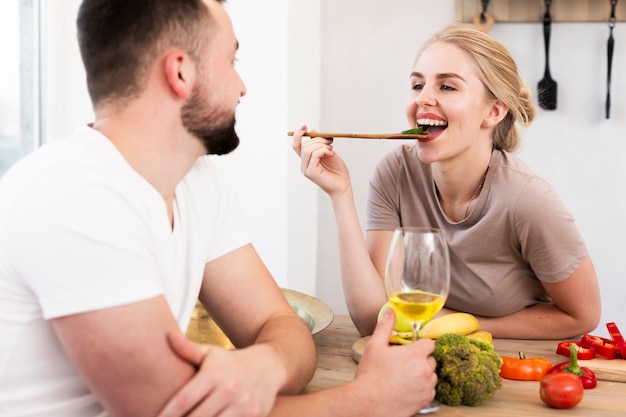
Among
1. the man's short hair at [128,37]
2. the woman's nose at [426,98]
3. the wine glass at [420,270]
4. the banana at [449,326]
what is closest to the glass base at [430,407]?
the wine glass at [420,270]

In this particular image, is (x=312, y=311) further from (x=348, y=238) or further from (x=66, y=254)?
(x=66, y=254)

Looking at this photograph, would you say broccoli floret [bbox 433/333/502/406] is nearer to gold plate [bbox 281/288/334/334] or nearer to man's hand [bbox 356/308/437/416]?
man's hand [bbox 356/308/437/416]

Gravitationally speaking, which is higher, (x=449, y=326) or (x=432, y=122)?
(x=432, y=122)

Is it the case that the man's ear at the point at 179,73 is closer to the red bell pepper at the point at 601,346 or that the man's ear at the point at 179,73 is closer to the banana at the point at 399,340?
the banana at the point at 399,340

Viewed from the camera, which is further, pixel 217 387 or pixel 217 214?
pixel 217 214

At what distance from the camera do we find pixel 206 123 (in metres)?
1.20

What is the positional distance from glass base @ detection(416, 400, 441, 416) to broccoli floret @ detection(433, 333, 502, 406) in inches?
0.6

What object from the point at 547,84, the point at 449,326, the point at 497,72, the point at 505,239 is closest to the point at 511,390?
the point at 449,326

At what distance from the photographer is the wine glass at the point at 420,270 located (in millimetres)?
1213

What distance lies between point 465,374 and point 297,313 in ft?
1.82

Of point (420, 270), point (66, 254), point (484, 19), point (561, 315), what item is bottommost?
point (561, 315)

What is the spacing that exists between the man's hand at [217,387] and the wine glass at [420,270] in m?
0.30

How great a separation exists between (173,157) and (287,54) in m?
1.80

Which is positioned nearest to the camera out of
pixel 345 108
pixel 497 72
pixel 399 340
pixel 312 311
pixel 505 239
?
pixel 399 340
